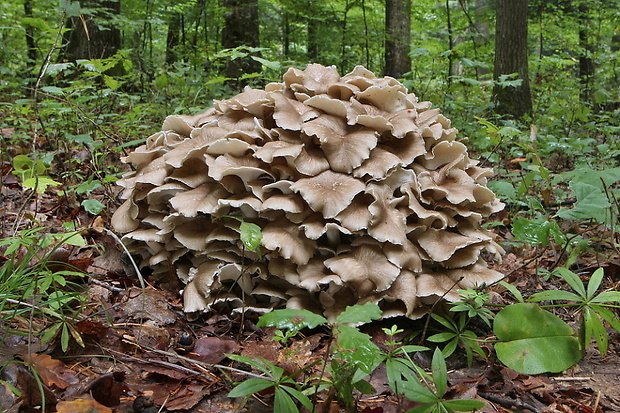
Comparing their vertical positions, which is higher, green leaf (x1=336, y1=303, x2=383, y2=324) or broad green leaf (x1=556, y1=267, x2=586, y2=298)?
green leaf (x1=336, y1=303, x2=383, y2=324)

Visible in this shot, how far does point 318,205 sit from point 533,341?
1517mm

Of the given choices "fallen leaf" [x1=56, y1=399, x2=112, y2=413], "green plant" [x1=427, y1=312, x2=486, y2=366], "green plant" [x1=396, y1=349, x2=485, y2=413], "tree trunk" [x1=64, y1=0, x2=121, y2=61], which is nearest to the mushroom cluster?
"green plant" [x1=427, y1=312, x2=486, y2=366]

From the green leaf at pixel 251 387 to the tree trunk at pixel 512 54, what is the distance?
870cm

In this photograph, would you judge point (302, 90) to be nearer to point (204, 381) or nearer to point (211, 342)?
point (211, 342)

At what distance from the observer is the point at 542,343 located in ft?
8.68

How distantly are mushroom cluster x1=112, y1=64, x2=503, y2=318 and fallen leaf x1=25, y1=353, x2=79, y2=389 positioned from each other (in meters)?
1.02

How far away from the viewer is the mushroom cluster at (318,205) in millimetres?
3145

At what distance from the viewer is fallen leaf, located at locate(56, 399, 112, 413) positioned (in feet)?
6.55

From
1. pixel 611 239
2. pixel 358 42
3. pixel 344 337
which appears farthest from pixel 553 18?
pixel 344 337

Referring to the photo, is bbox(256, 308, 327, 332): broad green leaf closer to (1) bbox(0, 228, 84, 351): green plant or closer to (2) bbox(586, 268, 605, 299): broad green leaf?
(1) bbox(0, 228, 84, 351): green plant

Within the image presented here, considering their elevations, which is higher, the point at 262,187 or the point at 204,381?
the point at 262,187

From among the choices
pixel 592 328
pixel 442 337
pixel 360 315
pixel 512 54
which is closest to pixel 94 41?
pixel 512 54

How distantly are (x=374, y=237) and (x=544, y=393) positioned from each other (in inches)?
52.3

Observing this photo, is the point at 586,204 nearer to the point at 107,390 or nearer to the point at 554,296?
the point at 554,296
